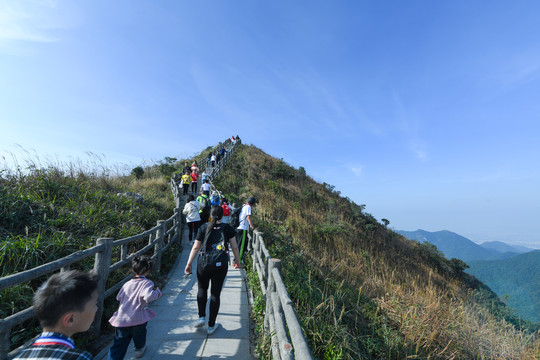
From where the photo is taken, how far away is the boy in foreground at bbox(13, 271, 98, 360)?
1197mm

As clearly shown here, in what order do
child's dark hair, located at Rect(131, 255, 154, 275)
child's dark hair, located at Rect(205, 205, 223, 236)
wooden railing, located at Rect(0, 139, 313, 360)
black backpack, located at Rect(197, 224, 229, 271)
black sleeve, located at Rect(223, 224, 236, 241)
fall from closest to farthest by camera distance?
wooden railing, located at Rect(0, 139, 313, 360), child's dark hair, located at Rect(131, 255, 154, 275), black backpack, located at Rect(197, 224, 229, 271), child's dark hair, located at Rect(205, 205, 223, 236), black sleeve, located at Rect(223, 224, 236, 241)

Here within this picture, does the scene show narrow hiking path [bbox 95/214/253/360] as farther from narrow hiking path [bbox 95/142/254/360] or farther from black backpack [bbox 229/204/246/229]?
black backpack [bbox 229/204/246/229]

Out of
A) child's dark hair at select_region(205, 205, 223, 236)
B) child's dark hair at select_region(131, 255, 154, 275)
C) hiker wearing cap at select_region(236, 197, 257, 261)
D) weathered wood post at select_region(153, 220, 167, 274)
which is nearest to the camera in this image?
child's dark hair at select_region(131, 255, 154, 275)

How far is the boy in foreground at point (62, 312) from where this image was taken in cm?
120

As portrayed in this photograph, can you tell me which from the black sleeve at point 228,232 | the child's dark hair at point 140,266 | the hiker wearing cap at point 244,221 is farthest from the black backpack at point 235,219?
the child's dark hair at point 140,266

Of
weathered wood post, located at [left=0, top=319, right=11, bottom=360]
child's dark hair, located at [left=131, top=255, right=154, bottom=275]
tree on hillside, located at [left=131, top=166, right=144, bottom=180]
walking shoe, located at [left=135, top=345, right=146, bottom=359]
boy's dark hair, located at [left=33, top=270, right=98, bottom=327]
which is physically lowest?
walking shoe, located at [left=135, top=345, right=146, bottom=359]

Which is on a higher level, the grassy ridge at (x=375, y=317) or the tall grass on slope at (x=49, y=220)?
the tall grass on slope at (x=49, y=220)

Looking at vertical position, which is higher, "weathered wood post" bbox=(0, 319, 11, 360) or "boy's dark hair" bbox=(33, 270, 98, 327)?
"boy's dark hair" bbox=(33, 270, 98, 327)

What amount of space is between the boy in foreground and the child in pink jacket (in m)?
1.48

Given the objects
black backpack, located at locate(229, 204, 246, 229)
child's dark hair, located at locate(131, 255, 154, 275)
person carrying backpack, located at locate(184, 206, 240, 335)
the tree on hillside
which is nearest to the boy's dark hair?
child's dark hair, located at locate(131, 255, 154, 275)

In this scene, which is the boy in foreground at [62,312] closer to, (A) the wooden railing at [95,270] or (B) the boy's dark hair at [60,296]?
(B) the boy's dark hair at [60,296]

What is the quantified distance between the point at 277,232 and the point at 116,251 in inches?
201

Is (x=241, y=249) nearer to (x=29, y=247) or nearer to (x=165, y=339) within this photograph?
(x=165, y=339)

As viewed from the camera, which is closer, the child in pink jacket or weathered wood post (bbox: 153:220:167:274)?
the child in pink jacket
